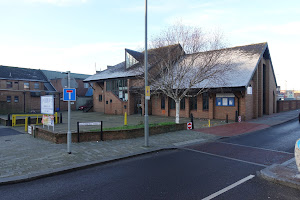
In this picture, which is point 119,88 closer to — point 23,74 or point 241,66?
point 241,66

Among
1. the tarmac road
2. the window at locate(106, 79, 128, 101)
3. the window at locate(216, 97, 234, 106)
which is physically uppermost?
the window at locate(106, 79, 128, 101)

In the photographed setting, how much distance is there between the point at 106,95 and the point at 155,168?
2925 centimetres

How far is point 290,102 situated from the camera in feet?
127

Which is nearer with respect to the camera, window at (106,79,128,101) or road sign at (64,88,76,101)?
road sign at (64,88,76,101)

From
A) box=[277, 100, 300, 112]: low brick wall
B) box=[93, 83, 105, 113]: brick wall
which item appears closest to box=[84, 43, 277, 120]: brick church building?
box=[93, 83, 105, 113]: brick wall

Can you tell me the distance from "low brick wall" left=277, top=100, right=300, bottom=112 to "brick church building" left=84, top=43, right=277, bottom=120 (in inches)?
116

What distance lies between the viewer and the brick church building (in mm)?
22000

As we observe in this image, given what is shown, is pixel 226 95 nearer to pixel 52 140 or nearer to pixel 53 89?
pixel 52 140

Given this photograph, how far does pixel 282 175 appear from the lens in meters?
5.95

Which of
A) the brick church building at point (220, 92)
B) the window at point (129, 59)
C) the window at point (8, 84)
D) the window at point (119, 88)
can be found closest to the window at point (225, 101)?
the brick church building at point (220, 92)

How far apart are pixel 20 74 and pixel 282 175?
47.9 meters

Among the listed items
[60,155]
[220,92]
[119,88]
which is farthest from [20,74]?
[60,155]

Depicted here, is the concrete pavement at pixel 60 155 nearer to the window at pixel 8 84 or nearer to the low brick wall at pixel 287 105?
the low brick wall at pixel 287 105

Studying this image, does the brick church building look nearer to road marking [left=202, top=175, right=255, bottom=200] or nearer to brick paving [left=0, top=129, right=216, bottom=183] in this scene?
brick paving [left=0, top=129, right=216, bottom=183]
